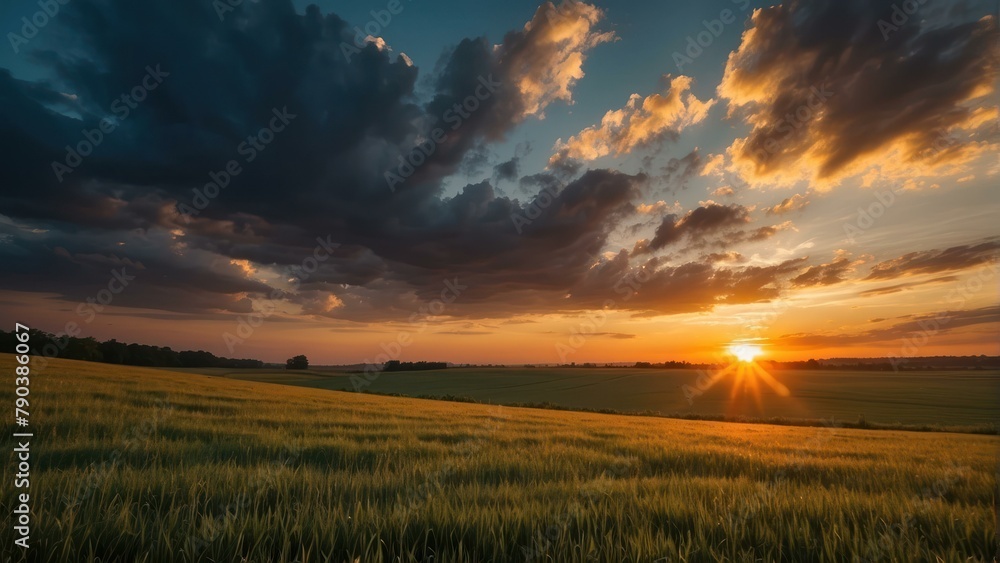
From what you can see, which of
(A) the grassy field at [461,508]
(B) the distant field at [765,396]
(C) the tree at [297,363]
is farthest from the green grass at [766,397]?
(C) the tree at [297,363]

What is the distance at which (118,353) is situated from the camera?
8931 centimetres

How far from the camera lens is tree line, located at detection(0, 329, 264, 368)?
209ft

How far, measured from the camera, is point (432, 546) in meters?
2.36

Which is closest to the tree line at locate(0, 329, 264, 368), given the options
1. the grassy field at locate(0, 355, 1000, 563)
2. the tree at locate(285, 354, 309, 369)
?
the tree at locate(285, 354, 309, 369)

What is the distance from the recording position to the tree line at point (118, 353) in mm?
63731

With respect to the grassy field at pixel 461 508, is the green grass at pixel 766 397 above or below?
below

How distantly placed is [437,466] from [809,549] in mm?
3402

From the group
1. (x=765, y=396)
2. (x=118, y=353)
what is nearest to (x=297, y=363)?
(x=118, y=353)

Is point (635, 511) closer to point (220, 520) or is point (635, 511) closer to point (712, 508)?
point (712, 508)

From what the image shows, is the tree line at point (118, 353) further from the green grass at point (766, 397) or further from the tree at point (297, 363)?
the green grass at point (766, 397)

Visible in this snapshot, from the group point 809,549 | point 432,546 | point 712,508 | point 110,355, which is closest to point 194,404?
point 432,546

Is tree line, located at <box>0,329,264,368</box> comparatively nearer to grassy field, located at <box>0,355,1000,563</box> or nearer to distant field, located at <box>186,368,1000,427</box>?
distant field, located at <box>186,368,1000,427</box>

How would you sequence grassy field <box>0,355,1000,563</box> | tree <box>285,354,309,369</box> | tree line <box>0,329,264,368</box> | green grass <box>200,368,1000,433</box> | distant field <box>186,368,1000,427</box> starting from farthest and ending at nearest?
1. tree <box>285,354,309,369</box>
2. tree line <box>0,329,264,368</box>
3. distant field <box>186,368,1000,427</box>
4. green grass <box>200,368,1000,433</box>
5. grassy field <box>0,355,1000,563</box>

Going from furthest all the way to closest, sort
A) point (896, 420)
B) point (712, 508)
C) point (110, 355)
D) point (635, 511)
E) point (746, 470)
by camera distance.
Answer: point (110, 355) < point (896, 420) < point (746, 470) < point (712, 508) < point (635, 511)
